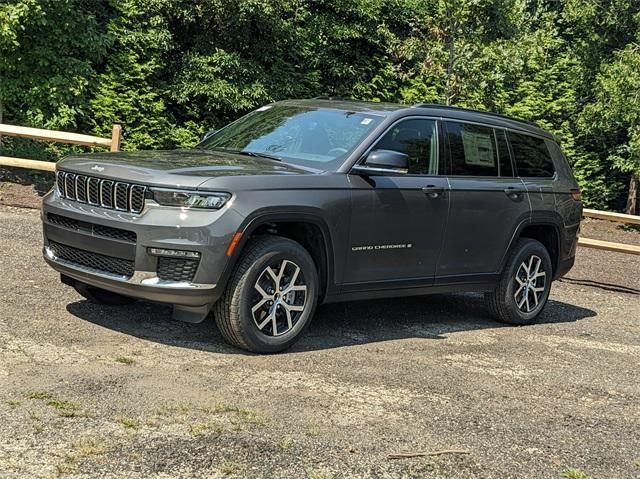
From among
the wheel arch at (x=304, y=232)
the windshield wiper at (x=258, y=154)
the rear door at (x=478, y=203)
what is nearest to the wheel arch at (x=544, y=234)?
the rear door at (x=478, y=203)

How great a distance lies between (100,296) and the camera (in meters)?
6.70

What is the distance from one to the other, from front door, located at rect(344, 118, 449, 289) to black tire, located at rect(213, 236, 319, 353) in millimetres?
477

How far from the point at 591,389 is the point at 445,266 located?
1.64 m

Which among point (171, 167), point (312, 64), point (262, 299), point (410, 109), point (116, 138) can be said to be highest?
point (312, 64)

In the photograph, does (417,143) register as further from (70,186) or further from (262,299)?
(70,186)

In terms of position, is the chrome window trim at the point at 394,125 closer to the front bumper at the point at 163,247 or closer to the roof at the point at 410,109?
the roof at the point at 410,109

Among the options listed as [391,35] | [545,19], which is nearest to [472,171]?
[391,35]

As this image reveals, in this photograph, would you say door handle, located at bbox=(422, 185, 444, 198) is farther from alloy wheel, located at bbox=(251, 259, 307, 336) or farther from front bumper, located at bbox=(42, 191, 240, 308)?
front bumper, located at bbox=(42, 191, 240, 308)

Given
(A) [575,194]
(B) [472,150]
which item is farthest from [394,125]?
(A) [575,194]

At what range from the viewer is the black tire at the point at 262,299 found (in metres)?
5.73

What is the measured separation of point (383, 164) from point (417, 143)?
861 millimetres

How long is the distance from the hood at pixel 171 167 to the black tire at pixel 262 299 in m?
0.53

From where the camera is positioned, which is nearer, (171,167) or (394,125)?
(171,167)

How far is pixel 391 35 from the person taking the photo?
17.3 metres
